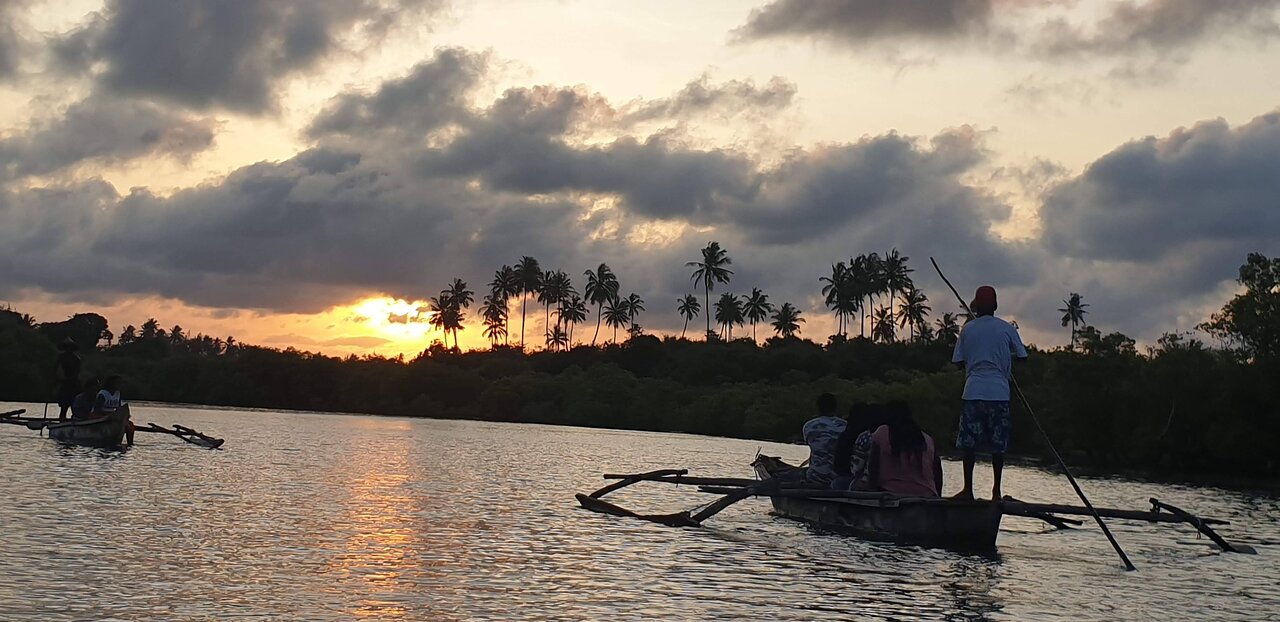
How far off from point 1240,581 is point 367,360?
119m

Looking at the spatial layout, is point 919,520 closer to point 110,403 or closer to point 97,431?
point 97,431

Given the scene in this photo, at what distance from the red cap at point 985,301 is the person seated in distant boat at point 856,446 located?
3.18 metres

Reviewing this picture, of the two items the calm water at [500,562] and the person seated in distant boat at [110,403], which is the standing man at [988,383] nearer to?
the calm water at [500,562]

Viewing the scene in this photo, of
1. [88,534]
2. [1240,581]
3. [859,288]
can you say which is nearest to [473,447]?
[88,534]

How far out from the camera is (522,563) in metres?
14.2

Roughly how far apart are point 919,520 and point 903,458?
4.45 feet

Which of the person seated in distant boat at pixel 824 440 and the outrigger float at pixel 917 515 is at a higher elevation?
the person seated in distant boat at pixel 824 440

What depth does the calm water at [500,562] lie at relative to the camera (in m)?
11.1

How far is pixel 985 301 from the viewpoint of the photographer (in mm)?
15984

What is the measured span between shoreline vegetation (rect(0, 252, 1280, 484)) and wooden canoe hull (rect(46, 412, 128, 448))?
40.7 metres

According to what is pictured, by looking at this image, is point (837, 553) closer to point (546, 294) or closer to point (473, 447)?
point (473, 447)

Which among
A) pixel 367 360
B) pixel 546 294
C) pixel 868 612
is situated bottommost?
pixel 868 612

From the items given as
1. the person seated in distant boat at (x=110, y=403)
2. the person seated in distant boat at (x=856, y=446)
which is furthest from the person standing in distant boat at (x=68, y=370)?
the person seated in distant boat at (x=856, y=446)

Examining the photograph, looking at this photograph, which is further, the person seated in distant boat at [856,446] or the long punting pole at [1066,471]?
the person seated in distant boat at [856,446]
